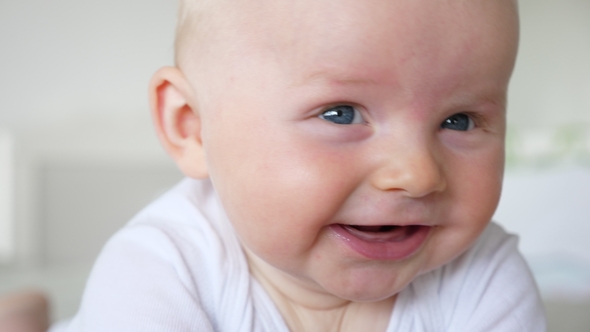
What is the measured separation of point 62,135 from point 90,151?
13cm

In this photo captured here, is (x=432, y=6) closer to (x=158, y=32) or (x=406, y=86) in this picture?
(x=406, y=86)

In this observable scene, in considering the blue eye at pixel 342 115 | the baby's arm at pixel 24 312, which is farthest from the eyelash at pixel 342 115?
the baby's arm at pixel 24 312

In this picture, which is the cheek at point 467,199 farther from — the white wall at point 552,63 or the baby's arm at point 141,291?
the white wall at point 552,63

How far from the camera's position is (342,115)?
0.63 metres

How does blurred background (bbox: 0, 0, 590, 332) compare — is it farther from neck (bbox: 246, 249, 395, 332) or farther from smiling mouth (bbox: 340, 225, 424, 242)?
smiling mouth (bbox: 340, 225, 424, 242)

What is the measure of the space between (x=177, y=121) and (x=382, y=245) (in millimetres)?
309

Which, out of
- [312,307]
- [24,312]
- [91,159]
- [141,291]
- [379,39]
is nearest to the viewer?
[379,39]

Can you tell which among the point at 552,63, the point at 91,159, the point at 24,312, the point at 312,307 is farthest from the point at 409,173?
the point at 552,63

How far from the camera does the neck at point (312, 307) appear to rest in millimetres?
811

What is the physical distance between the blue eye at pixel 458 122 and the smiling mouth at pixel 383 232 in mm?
113

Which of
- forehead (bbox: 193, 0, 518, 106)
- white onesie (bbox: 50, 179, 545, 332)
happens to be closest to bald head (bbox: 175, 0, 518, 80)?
forehead (bbox: 193, 0, 518, 106)

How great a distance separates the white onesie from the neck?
0.02 m

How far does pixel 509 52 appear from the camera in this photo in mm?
649

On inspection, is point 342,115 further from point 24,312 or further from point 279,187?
point 24,312
